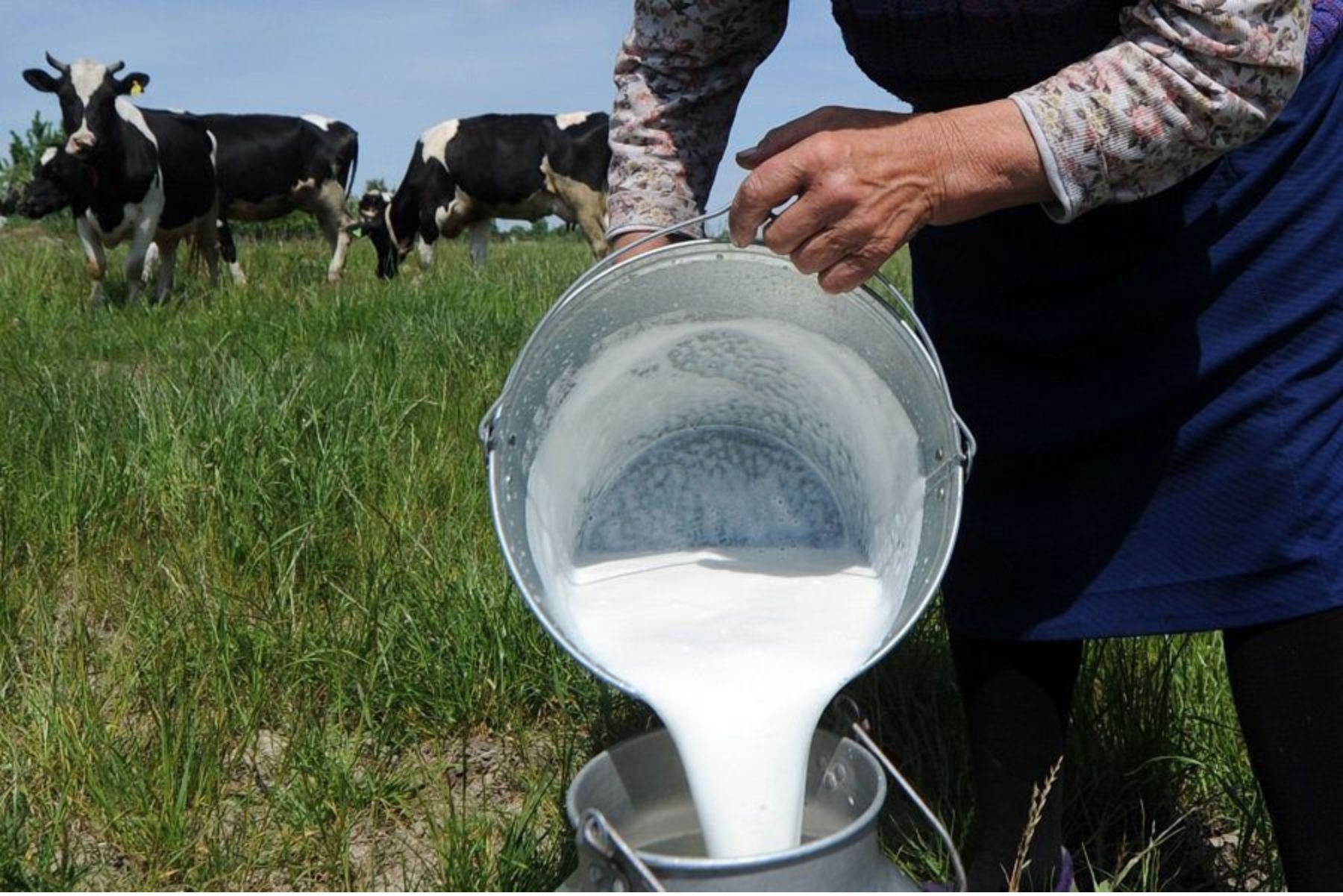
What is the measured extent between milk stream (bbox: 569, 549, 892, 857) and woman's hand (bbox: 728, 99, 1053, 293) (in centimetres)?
35

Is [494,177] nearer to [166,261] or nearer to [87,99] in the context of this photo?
[166,261]

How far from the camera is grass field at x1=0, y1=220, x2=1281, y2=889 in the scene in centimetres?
159

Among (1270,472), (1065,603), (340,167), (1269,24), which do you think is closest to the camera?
(1269,24)

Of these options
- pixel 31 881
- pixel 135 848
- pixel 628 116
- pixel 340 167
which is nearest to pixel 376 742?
pixel 135 848

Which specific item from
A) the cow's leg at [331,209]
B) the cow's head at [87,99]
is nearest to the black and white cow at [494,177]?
the cow's leg at [331,209]

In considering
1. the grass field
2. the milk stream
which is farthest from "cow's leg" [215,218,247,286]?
the milk stream

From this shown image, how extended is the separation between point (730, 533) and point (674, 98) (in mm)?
449

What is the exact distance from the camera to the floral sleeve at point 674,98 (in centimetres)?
145

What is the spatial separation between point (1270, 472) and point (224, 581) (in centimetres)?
150

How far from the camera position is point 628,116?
4.93 ft

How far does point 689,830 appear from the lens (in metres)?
1.38

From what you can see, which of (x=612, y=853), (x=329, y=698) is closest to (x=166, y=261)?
(x=329, y=698)

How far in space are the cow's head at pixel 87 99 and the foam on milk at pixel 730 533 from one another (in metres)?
6.55

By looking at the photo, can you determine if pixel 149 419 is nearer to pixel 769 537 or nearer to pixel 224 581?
pixel 224 581
